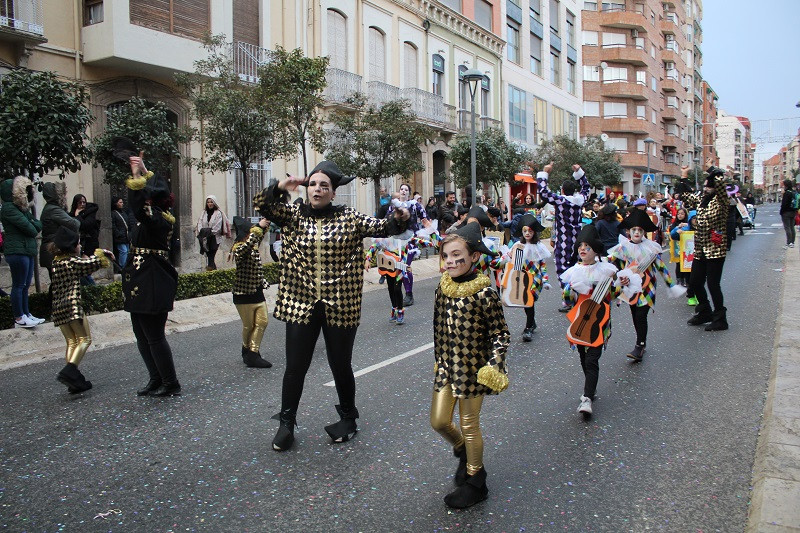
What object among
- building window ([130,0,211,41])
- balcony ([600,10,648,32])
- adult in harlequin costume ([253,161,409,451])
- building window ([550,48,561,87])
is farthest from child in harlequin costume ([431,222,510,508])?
balcony ([600,10,648,32])

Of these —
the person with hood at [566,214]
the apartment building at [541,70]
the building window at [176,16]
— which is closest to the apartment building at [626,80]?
the apartment building at [541,70]

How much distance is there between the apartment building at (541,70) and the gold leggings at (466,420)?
3123 centimetres

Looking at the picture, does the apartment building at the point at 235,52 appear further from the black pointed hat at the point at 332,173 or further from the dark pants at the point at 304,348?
the dark pants at the point at 304,348

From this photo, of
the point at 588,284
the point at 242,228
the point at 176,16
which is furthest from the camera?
the point at 176,16

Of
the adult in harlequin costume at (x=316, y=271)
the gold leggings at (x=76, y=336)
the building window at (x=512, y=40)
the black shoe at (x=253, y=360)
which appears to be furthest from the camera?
the building window at (x=512, y=40)

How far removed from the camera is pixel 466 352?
4062 millimetres

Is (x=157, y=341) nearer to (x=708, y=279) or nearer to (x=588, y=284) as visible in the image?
(x=588, y=284)

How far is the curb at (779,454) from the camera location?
360cm

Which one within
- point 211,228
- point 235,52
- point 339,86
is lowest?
point 211,228

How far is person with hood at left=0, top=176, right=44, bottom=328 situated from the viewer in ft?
28.6

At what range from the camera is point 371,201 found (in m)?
26.0

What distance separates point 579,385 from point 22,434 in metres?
4.60

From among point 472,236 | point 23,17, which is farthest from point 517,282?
point 23,17

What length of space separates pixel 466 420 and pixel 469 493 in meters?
0.40
